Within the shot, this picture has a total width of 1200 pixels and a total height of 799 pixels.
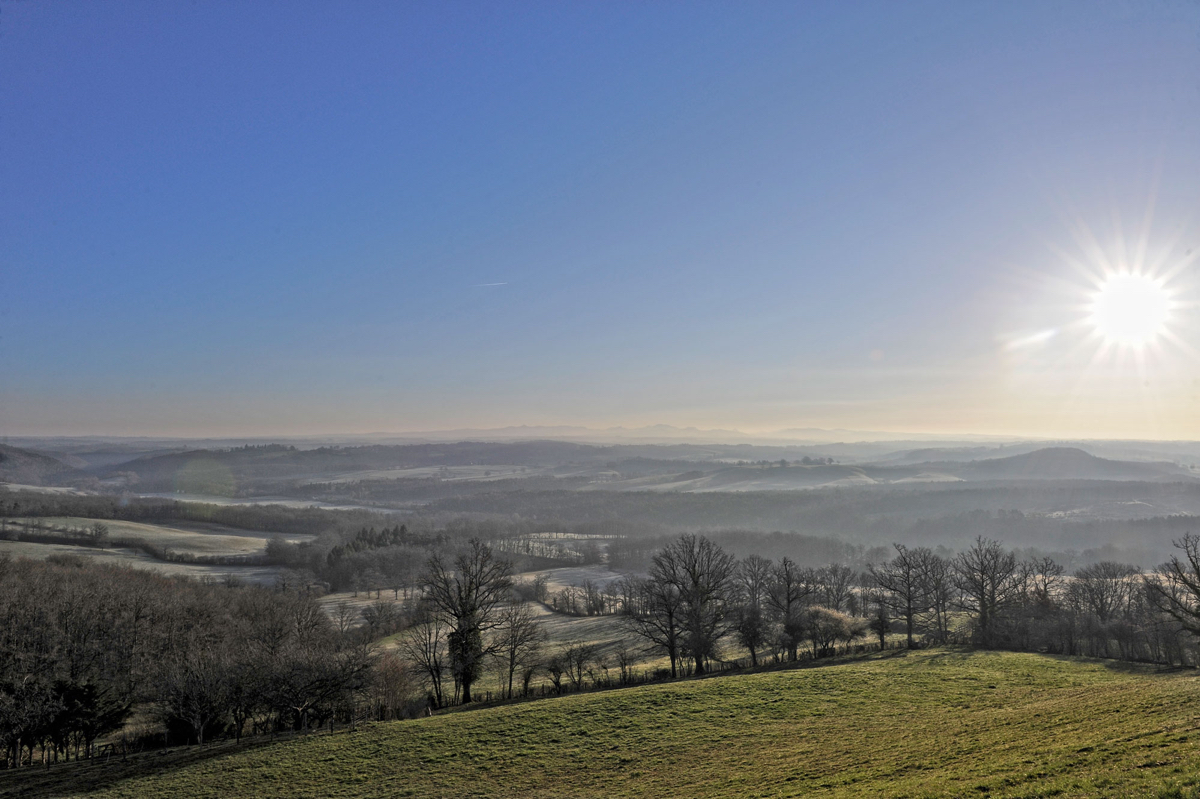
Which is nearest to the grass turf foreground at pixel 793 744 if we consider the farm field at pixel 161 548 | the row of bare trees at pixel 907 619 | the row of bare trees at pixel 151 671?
the row of bare trees at pixel 151 671

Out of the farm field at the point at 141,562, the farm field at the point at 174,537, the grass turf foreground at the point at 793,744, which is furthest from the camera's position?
the farm field at the point at 174,537

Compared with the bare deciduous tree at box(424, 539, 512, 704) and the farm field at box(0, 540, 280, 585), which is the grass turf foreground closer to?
the bare deciduous tree at box(424, 539, 512, 704)

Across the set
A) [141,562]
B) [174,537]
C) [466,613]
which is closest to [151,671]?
[466,613]

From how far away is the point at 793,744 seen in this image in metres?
26.8

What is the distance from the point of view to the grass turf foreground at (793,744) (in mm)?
16500

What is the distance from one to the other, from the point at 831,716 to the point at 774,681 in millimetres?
9225

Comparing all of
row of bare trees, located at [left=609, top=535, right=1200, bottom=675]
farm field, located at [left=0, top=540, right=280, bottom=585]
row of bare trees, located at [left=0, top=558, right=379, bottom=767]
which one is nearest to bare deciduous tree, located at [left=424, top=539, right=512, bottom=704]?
row of bare trees, located at [left=0, top=558, right=379, bottom=767]

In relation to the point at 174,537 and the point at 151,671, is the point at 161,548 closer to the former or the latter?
the point at 174,537

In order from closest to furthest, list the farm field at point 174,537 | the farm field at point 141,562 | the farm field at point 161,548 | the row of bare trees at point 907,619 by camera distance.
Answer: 1. the row of bare trees at point 907,619
2. the farm field at point 141,562
3. the farm field at point 161,548
4. the farm field at point 174,537

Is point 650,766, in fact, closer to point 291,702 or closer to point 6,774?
point 291,702

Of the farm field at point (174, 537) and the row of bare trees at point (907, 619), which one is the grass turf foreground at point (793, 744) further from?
the farm field at point (174, 537)

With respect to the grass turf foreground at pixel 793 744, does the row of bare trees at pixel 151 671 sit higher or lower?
lower

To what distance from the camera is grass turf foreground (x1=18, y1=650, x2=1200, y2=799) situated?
1650 centimetres

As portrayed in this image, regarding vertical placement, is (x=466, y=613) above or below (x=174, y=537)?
above
